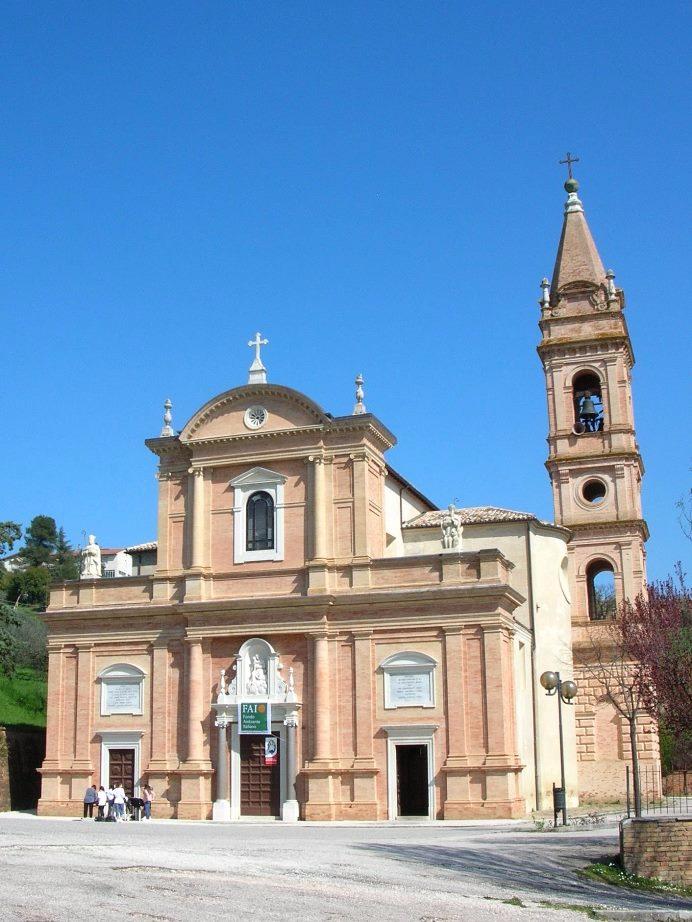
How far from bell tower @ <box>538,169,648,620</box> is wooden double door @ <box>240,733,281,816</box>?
578 inches

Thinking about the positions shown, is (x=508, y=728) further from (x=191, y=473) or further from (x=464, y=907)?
(x=464, y=907)

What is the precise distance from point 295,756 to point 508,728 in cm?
654

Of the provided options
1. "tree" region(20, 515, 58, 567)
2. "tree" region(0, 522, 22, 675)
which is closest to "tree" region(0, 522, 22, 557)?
"tree" region(0, 522, 22, 675)

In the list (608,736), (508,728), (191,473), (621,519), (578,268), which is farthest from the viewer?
(578,268)

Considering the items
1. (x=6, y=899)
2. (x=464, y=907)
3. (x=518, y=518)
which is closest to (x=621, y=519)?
(x=518, y=518)

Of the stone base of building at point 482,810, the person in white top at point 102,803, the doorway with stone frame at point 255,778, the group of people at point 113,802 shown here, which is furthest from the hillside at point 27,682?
the stone base of building at point 482,810

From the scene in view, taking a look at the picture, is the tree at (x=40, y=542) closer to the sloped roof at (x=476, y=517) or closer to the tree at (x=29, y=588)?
the tree at (x=29, y=588)

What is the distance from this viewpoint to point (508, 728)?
3284 cm

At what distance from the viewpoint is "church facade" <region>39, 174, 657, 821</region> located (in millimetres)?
33438

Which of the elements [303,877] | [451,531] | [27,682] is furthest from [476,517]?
[27,682]

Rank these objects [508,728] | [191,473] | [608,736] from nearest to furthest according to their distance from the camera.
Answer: [508,728] < [191,473] < [608,736]

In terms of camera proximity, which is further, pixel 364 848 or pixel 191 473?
pixel 191 473

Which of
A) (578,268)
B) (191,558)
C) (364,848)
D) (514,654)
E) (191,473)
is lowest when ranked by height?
(364,848)

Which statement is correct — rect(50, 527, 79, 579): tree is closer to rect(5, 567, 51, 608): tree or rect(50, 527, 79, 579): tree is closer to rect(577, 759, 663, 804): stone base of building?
rect(5, 567, 51, 608): tree
